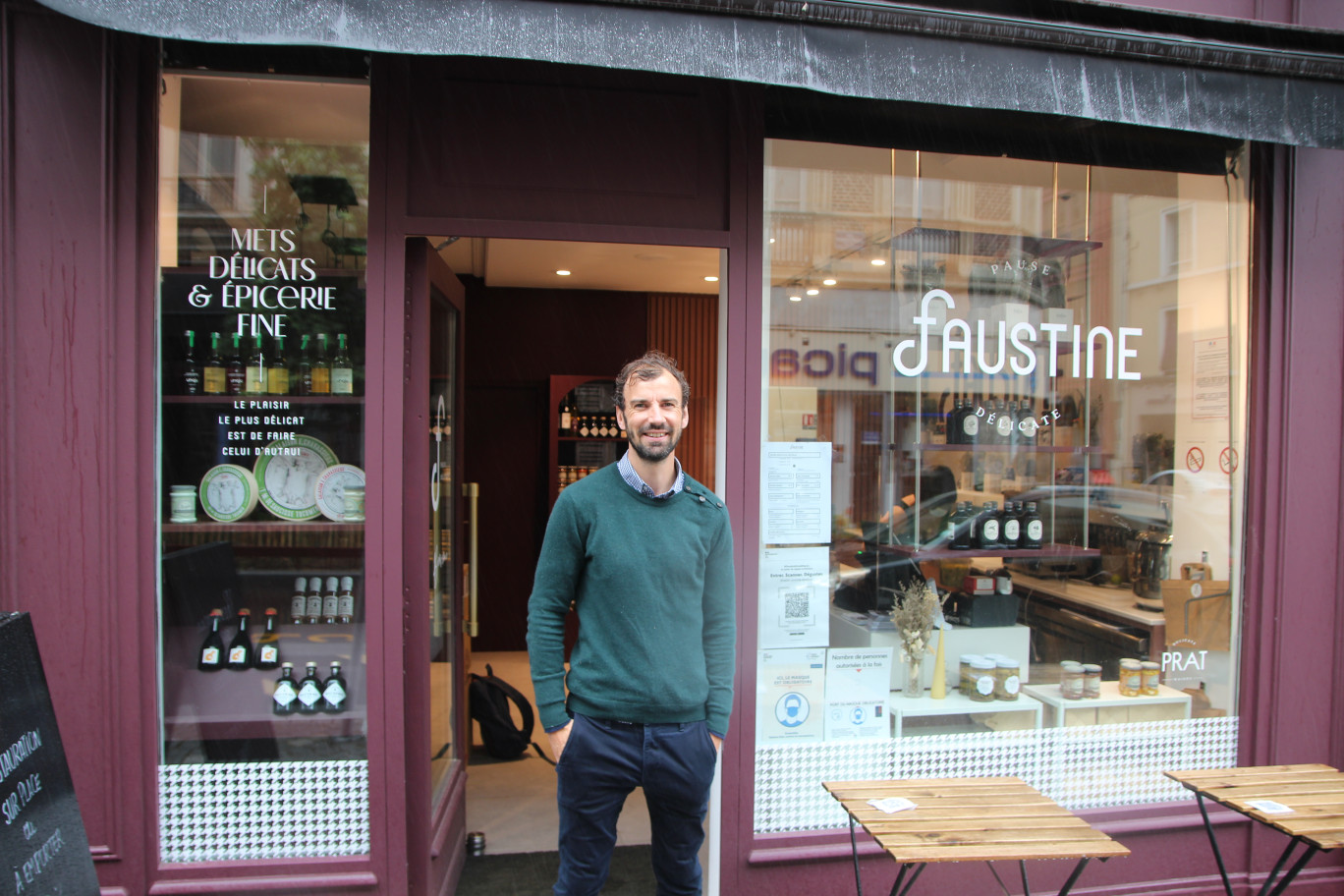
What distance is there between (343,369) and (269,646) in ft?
3.42

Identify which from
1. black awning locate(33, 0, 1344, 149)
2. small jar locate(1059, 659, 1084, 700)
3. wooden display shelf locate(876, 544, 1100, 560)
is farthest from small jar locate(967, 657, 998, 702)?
black awning locate(33, 0, 1344, 149)

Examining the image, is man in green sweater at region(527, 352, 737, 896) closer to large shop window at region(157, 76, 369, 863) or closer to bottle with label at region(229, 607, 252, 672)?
large shop window at region(157, 76, 369, 863)

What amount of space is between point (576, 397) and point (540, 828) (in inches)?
153

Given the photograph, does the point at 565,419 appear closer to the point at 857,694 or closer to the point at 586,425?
the point at 586,425

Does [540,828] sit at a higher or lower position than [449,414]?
lower

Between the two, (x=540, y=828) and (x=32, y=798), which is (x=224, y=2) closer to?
(x=32, y=798)

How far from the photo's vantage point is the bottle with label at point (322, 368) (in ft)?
9.29

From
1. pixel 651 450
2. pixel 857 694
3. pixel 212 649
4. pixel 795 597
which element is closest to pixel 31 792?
pixel 212 649

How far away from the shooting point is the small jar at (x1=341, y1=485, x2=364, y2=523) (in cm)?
288

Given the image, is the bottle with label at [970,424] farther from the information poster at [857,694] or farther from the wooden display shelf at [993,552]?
the information poster at [857,694]

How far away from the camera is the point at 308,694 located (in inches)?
114

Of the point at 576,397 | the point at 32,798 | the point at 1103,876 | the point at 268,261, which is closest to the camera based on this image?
the point at 32,798

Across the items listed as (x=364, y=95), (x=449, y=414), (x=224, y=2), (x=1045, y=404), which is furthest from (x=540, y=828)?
(x=224, y=2)

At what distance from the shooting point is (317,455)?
9.47 feet
